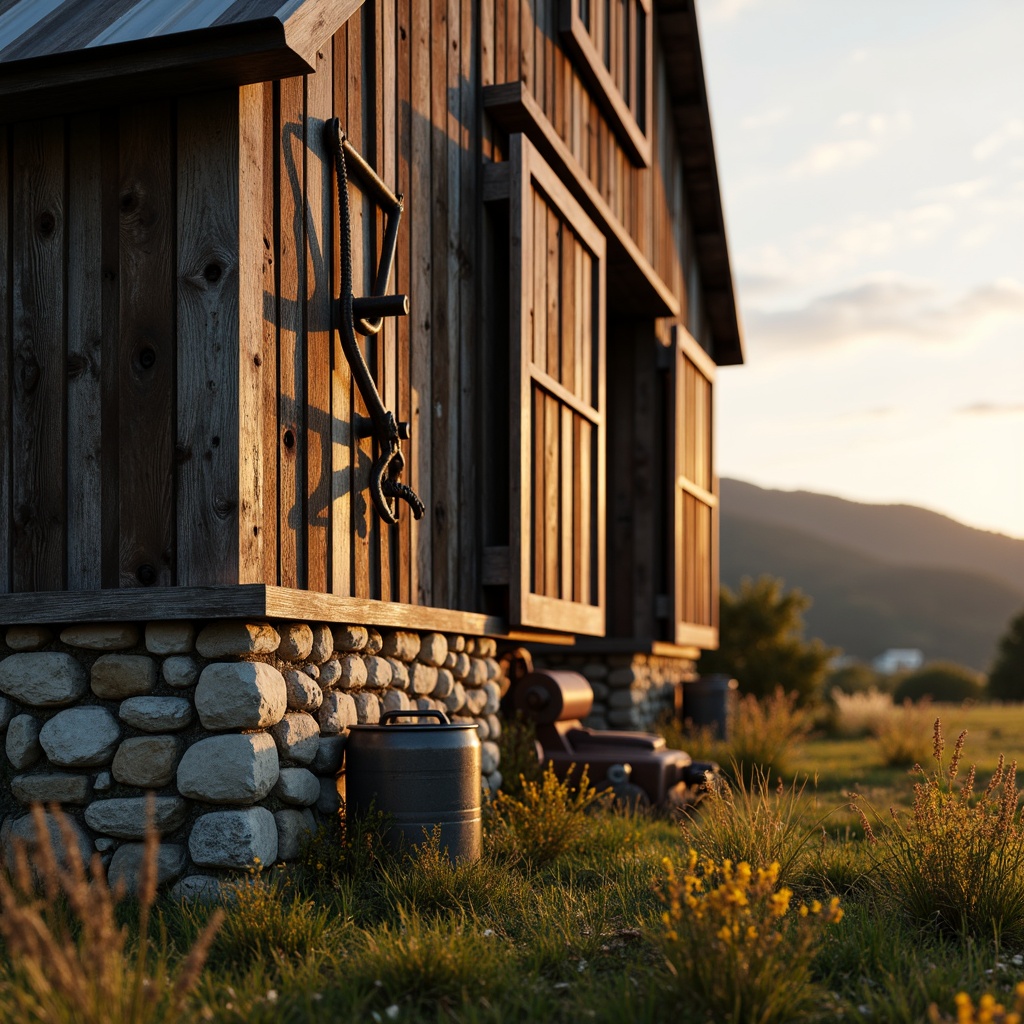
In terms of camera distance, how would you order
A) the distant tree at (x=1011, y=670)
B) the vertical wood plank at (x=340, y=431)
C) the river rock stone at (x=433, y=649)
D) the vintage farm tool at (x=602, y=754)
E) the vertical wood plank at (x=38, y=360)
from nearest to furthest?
1. the vertical wood plank at (x=38, y=360)
2. the vertical wood plank at (x=340, y=431)
3. the river rock stone at (x=433, y=649)
4. the vintage farm tool at (x=602, y=754)
5. the distant tree at (x=1011, y=670)

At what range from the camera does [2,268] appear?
4703mm

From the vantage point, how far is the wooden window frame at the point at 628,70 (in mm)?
8140

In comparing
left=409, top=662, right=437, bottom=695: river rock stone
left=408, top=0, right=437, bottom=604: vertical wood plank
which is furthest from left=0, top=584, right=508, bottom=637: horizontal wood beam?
left=408, top=0, right=437, bottom=604: vertical wood plank

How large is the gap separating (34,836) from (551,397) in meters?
3.85

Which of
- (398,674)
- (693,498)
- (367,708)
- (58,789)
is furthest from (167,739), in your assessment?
(693,498)

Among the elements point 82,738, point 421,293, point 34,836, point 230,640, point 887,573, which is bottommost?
point 34,836

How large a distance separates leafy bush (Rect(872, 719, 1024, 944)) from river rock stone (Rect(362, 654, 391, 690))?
2253mm

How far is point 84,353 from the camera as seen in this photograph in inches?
179

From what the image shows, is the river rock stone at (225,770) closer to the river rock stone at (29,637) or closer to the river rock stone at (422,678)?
the river rock stone at (29,637)

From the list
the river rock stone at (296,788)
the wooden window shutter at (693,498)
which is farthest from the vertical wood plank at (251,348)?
the wooden window shutter at (693,498)

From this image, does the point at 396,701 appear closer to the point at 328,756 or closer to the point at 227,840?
the point at 328,756

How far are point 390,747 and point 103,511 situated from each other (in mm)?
1424

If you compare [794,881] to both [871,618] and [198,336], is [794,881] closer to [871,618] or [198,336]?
[198,336]

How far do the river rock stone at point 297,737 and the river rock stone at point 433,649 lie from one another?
3.64 ft
